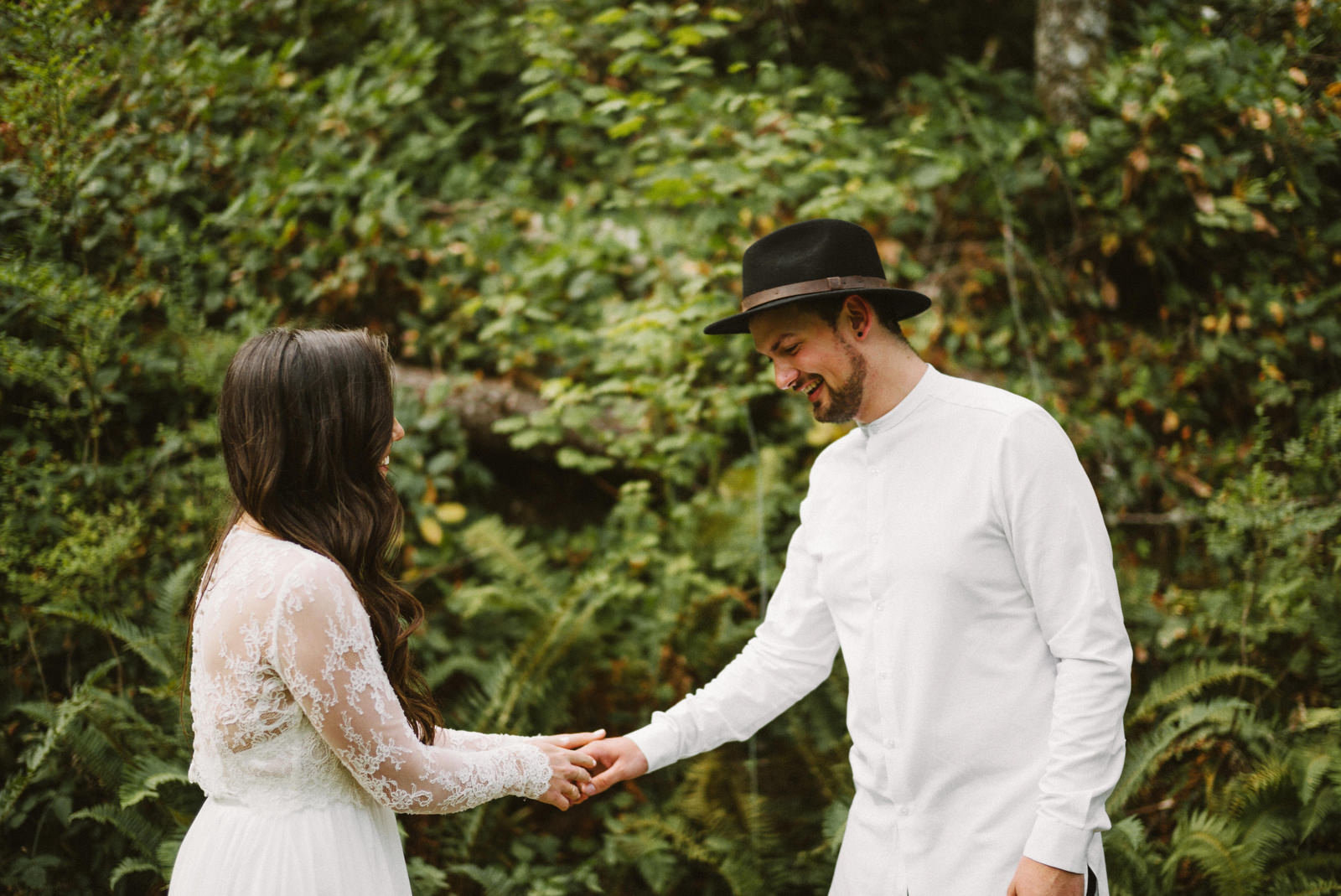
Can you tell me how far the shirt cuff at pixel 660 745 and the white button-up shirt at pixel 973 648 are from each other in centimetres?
59

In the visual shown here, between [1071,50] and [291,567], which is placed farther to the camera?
[1071,50]

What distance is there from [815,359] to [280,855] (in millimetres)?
1827

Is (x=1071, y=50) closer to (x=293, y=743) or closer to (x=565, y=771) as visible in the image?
(x=565, y=771)

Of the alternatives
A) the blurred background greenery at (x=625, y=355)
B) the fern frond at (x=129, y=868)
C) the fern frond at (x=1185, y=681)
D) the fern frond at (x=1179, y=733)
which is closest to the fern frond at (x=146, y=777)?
the blurred background greenery at (x=625, y=355)

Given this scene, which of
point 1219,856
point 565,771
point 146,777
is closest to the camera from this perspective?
→ point 565,771

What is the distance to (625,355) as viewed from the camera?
5.27 metres

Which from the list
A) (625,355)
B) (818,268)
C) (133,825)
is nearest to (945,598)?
(818,268)

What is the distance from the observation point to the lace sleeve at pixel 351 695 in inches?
77.9

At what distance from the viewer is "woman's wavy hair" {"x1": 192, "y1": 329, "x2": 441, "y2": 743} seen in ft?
6.88

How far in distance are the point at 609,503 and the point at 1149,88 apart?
14.7 ft

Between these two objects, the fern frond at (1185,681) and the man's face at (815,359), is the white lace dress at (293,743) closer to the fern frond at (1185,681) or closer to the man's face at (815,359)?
the man's face at (815,359)

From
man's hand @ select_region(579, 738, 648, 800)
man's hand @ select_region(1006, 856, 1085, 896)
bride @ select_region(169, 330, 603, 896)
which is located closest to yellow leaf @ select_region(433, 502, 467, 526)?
man's hand @ select_region(579, 738, 648, 800)

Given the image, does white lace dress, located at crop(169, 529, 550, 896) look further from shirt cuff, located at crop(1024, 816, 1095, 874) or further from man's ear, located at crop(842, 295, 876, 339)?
man's ear, located at crop(842, 295, 876, 339)

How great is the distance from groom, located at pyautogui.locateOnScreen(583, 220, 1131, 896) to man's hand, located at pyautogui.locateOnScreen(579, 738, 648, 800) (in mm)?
679
